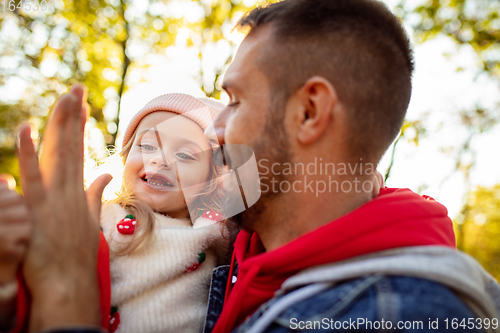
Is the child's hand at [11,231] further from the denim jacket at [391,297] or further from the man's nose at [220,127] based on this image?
the man's nose at [220,127]

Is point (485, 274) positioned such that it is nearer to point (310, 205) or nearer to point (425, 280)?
point (425, 280)

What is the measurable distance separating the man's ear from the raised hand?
103cm

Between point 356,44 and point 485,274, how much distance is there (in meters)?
1.26

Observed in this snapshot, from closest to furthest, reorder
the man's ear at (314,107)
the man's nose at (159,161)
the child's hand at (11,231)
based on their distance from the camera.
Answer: the child's hand at (11,231) → the man's ear at (314,107) → the man's nose at (159,161)

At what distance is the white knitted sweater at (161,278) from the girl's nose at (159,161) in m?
0.36

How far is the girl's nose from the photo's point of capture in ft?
7.93

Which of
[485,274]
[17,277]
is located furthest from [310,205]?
[17,277]

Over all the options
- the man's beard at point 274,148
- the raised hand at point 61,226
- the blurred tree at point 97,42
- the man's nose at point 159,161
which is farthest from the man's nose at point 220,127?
the blurred tree at point 97,42

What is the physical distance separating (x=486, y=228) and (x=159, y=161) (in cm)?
3108

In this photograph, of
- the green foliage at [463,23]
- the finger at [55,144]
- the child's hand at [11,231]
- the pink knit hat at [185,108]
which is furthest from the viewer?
the green foliage at [463,23]

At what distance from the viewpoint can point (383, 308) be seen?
123cm

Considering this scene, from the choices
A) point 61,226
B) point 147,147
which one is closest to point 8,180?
point 61,226

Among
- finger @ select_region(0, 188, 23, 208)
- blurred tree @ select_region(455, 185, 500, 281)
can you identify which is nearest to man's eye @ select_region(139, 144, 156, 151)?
finger @ select_region(0, 188, 23, 208)

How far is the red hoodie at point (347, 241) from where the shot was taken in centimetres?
143
